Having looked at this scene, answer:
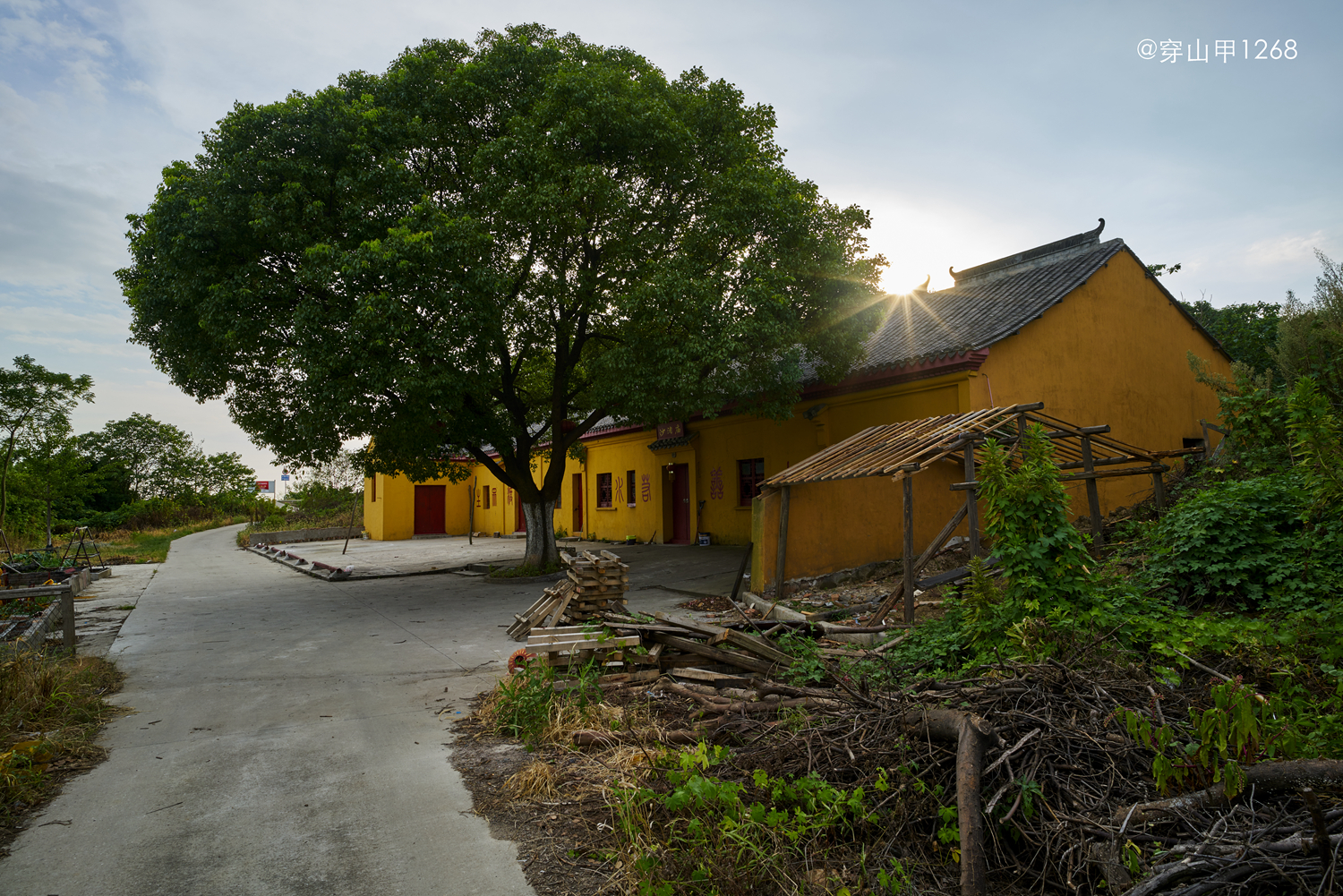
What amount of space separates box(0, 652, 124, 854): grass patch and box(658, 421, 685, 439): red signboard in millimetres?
13758

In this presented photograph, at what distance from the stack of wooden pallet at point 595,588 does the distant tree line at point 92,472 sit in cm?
2060

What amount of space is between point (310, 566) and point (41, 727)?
14986 mm

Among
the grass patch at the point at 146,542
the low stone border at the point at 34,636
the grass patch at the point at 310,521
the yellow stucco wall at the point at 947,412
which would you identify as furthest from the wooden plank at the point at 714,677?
the grass patch at the point at 310,521

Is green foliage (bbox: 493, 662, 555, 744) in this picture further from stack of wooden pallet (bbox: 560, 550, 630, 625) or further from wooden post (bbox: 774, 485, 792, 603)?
wooden post (bbox: 774, 485, 792, 603)

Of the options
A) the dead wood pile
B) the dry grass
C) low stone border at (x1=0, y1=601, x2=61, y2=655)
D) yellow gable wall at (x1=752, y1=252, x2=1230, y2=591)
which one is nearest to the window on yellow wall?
yellow gable wall at (x1=752, y1=252, x2=1230, y2=591)

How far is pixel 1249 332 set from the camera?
1914 centimetres

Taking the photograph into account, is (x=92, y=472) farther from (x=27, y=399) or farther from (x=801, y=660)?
(x=801, y=660)

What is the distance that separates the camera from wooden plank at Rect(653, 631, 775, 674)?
5875 mm

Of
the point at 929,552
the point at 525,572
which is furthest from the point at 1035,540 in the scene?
the point at 525,572

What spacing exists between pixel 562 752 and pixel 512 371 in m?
11.4

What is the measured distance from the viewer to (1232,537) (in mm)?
6773

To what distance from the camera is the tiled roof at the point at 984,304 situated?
1324 centimetres

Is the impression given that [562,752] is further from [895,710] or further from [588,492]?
[588,492]

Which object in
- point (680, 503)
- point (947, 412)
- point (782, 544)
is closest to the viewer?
point (782, 544)
